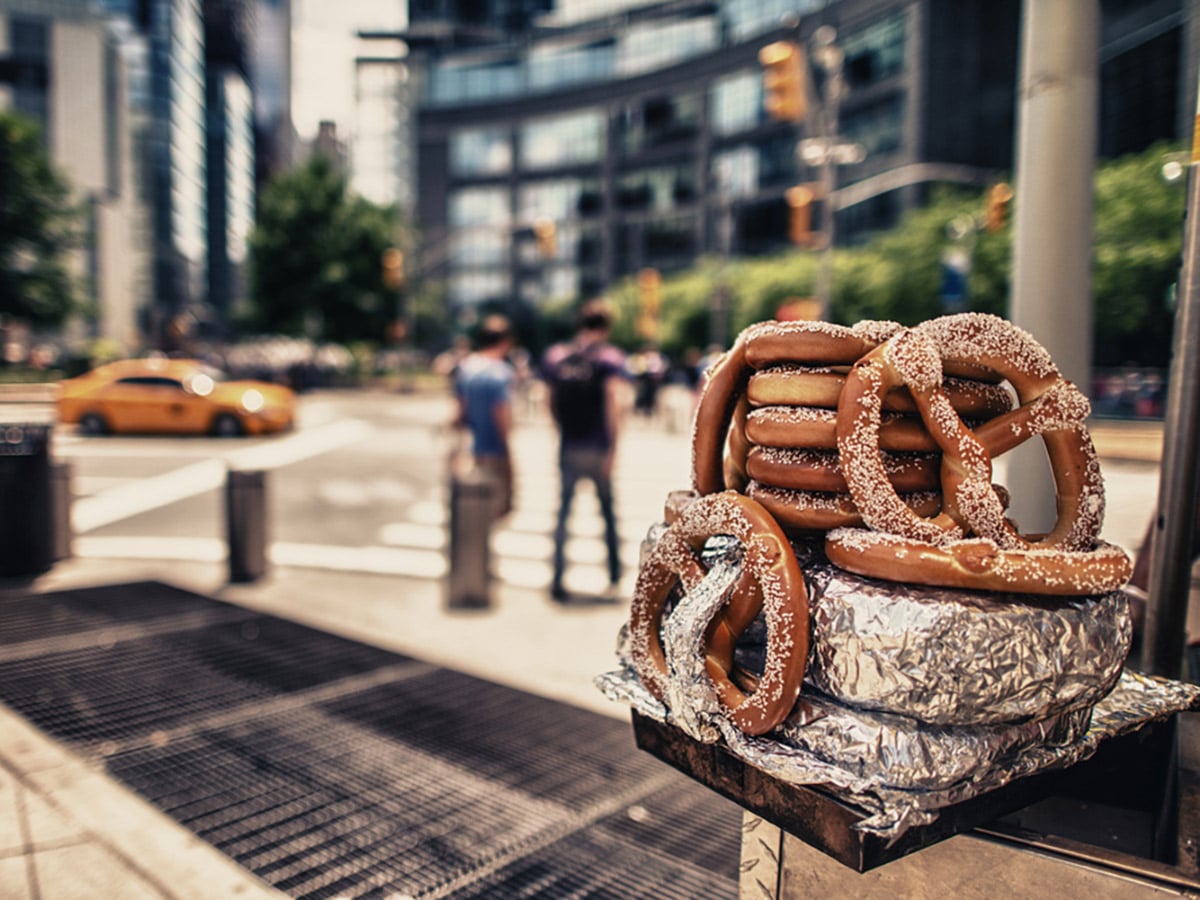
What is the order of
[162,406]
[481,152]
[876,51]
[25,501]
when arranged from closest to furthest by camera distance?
[25,501] < [162,406] < [876,51] < [481,152]

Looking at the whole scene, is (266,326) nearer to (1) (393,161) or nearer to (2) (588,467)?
(2) (588,467)

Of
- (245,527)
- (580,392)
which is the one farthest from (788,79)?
(245,527)

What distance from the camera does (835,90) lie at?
59.1ft

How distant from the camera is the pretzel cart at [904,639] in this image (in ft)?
4.82

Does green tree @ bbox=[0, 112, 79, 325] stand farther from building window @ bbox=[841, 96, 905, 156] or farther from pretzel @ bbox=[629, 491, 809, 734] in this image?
pretzel @ bbox=[629, 491, 809, 734]

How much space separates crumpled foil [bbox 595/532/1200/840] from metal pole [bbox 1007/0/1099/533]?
132 centimetres

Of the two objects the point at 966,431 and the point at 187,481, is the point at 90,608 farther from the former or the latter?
the point at 187,481

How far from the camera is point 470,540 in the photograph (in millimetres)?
6410

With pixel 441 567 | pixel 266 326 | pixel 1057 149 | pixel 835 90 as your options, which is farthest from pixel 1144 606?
pixel 266 326

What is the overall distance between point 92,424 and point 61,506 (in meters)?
13.6

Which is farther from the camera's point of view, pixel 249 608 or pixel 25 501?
pixel 25 501

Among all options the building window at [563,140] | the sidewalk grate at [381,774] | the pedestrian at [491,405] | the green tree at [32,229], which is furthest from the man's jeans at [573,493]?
the building window at [563,140]

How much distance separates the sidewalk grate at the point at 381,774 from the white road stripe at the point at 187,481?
2957 millimetres

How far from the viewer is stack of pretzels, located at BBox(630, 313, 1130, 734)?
5.00 feet
